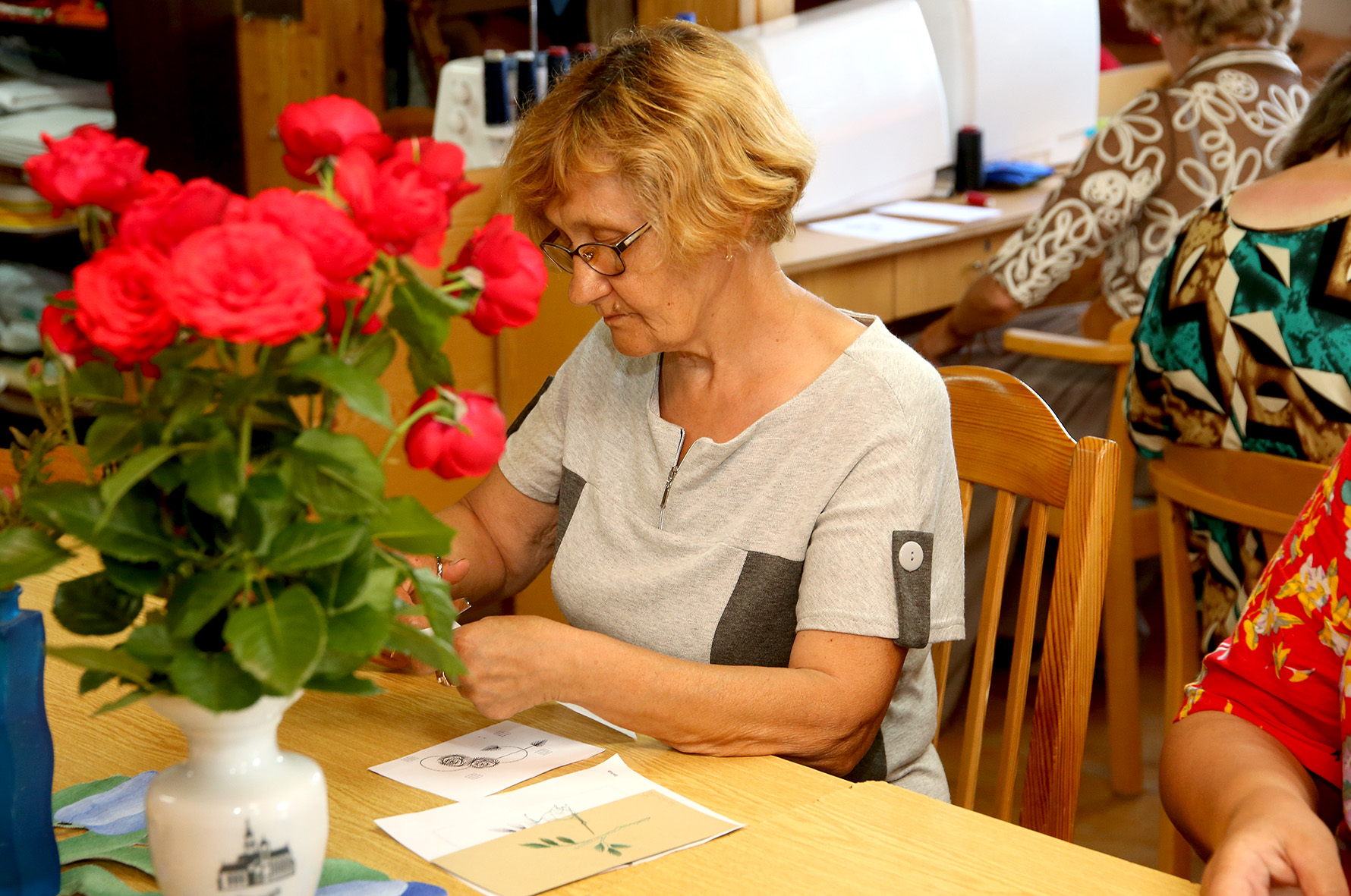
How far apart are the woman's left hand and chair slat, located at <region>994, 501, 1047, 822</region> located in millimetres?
449

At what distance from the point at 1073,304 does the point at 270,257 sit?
2862 millimetres

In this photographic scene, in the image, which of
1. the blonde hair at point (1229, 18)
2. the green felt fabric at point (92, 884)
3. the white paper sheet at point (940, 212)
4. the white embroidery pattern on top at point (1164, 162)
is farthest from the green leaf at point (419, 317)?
the white paper sheet at point (940, 212)

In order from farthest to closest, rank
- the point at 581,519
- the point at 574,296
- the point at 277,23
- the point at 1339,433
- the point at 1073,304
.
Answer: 1. the point at 1073,304
2. the point at 277,23
3. the point at 1339,433
4. the point at 581,519
5. the point at 574,296

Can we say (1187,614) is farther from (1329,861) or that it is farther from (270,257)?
(270,257)

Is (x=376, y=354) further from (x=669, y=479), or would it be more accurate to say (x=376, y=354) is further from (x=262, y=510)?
(x=669, y=479)

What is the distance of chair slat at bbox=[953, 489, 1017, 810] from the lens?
50.3 inches

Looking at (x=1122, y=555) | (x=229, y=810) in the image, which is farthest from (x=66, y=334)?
(x=1122, y=555)

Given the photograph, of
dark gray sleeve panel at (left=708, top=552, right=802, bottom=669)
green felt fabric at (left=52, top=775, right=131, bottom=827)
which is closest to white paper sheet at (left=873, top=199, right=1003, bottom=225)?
dark gray sleeve panel at (left=708, top=552, right=802, bottom=669)

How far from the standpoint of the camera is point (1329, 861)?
854 millimetres

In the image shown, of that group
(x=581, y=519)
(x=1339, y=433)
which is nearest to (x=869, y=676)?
(x=581, y=519)

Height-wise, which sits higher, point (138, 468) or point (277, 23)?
point (277, 23)

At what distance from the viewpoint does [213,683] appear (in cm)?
63

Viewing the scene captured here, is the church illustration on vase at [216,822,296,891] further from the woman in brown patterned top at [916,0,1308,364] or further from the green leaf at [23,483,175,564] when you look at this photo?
the woman in brown patterned top at [916,0,1308,364]

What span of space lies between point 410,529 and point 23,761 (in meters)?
0.32
